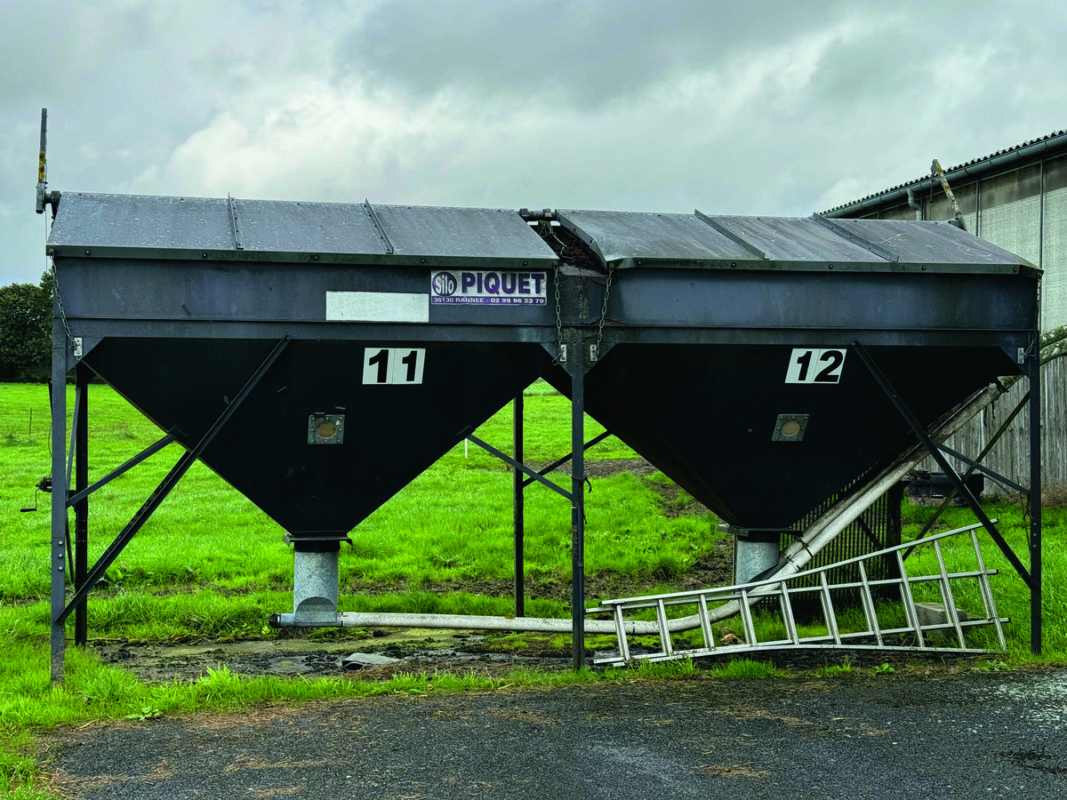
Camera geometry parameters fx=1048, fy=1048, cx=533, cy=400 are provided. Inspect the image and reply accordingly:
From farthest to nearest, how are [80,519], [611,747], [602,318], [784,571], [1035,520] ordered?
[80,519], [784,571], [1035,520], [602,318], [611,747]

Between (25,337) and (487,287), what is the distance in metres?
53.1

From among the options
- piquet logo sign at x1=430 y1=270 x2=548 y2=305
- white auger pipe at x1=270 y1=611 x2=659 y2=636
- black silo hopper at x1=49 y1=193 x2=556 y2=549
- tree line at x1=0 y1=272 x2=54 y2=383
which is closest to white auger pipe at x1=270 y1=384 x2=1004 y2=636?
white auger pipe at x1=270 y1=611 x2=659 y2=636

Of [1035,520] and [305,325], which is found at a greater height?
[305,325]

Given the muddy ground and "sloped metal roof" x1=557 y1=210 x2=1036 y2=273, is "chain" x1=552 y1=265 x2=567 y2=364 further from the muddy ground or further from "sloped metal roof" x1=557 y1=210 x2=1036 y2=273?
the muddy ground

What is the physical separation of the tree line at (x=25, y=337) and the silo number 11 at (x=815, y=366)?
4905 centimetres

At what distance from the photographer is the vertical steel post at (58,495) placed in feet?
25.9

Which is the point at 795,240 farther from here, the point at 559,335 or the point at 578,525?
the point at 578,525

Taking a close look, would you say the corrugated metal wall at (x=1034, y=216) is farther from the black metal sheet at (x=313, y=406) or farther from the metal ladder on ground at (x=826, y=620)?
the black metal sheet at (x=313, y=406)

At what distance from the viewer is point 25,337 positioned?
180ft

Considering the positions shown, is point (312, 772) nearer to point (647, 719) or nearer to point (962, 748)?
point (647, 719)

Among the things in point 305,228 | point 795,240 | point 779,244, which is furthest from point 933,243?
point 305,228

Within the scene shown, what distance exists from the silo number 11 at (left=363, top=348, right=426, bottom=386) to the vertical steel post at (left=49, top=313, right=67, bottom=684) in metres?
2.31

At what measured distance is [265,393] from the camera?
8.69 m

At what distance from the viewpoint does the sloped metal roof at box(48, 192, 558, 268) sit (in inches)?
318
